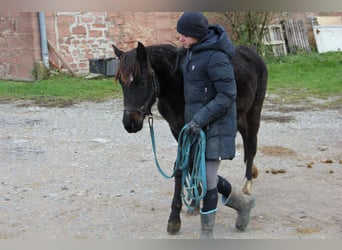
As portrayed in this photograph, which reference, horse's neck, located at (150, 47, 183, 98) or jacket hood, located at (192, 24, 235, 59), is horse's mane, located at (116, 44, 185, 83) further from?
jacket hood, located at (192, 24, 235, 59)

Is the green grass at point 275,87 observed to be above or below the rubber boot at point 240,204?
below

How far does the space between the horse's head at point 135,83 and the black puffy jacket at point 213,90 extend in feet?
0.88

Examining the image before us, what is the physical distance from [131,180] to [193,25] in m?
2.63

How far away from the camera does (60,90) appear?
10805 millimetres

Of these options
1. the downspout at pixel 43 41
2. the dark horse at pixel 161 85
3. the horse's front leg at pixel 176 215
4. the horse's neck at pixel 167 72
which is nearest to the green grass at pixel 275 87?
the downspout at pixel 43 41

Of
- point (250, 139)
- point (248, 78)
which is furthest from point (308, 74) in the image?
point (248, 78)

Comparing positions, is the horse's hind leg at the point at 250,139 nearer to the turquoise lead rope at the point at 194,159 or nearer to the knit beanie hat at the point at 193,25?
the turquoise lead rope at the point at 194,159

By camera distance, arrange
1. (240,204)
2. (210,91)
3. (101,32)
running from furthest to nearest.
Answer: (101,32), (240,204), (210,91)

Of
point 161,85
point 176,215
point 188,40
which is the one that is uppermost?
point 188,40

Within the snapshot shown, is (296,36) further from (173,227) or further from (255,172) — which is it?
(173,227)

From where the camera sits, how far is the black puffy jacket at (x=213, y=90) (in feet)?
9.69

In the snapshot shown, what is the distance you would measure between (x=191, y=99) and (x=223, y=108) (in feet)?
0.92

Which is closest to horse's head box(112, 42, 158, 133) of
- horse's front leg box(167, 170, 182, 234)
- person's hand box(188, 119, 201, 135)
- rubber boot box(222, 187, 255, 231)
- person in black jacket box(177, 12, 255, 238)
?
person in black jacket box(177, 12, 255, 238)
